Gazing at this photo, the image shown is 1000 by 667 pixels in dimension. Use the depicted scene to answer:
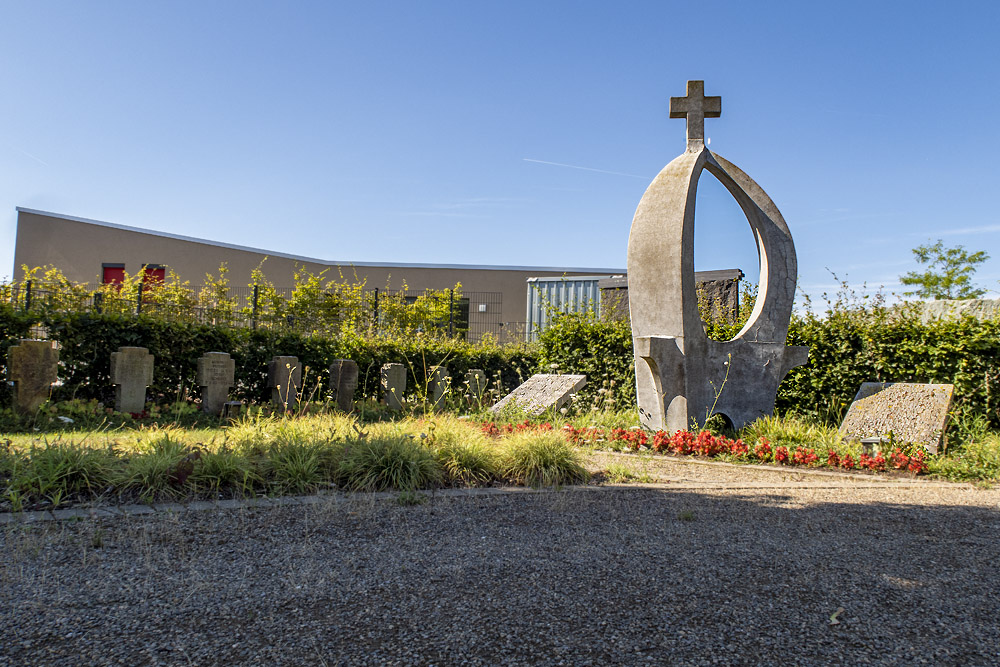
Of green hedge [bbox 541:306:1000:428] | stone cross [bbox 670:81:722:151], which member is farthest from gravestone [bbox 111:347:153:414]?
stone cross [bbox 670:81:722:151]

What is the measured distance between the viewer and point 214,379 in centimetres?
816

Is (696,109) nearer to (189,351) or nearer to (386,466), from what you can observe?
(386,466)

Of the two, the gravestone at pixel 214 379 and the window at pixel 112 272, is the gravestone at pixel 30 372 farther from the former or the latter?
the window at pixel 112 272

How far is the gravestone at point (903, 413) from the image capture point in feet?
20.7

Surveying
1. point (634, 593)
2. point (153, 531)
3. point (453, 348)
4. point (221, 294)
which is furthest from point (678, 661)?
point (221, 294)

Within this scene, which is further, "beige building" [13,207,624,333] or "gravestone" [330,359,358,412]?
"beige building" [13,207,624,333]

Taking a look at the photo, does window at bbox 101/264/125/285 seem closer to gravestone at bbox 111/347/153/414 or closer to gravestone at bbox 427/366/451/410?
gravestone at bbox 427/366/451/410

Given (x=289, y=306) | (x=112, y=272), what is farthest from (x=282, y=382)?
(x=112, y=272)

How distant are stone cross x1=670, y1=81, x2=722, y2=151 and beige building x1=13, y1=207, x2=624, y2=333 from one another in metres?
12.7

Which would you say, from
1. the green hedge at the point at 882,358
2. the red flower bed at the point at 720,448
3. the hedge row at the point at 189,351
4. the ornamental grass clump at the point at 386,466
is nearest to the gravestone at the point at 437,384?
the hedge row at the point at 189,351

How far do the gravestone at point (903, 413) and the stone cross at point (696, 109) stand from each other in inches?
139

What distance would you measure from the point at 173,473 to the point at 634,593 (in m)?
3.12

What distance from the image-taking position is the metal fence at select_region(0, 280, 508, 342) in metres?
8.62

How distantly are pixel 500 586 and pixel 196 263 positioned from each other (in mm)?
22836
